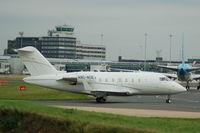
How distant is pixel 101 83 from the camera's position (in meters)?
45.4

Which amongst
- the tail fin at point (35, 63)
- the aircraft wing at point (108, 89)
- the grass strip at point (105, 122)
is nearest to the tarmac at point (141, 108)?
the aircraft wing at point (108, 89)

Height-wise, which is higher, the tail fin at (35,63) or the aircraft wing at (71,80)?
the tail fin at (35,63)

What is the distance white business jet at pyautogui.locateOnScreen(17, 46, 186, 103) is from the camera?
44594 millimetres

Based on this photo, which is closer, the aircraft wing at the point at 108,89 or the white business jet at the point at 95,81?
the aircraft wing at the point at 108,89

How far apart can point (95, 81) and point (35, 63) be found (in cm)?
573

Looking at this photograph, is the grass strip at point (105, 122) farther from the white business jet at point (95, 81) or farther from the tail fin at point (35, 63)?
the tail fin at point (35, 63)

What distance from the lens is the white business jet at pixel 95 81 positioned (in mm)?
44594

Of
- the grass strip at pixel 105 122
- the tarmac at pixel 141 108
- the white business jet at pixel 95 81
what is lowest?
the tarmac at pixel 141 108

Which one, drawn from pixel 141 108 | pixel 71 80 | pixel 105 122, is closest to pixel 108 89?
pixel 71 80

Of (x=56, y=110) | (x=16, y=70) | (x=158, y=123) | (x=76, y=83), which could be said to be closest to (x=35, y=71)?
(x=76, y=83)

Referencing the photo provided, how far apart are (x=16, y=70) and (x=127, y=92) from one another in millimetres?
149284

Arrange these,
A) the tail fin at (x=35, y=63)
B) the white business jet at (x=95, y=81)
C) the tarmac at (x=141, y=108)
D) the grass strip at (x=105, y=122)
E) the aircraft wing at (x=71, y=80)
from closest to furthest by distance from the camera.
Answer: the grass strip at (x=105, y=122), the tarmac at (x=141, y=108), the aircraft wing at (x=71, y=80), the white business jet at (x=95, y=81), the tail fin at (x=35, y=63)

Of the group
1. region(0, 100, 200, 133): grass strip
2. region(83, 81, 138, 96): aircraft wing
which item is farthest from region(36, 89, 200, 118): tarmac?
region(0, 100, 200, 133): grass strip

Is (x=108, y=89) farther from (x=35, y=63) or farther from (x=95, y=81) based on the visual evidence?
(x=35, y=63)
